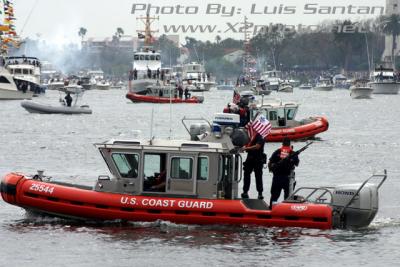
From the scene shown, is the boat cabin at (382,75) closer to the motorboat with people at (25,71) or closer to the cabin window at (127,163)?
the motorboat with people at (25,71)

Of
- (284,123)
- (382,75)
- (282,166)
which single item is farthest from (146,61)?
(282,166)

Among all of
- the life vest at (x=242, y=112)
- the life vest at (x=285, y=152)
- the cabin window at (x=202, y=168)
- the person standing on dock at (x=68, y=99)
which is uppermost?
the life vest at (x=242, y=112)

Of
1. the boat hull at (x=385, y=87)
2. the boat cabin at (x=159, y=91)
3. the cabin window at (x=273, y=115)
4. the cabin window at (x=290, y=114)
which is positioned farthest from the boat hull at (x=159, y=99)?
the cabin window at (x=273, y=115)

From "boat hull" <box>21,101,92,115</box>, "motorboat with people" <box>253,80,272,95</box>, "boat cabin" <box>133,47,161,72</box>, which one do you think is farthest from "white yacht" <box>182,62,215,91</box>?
"boat hull" <box>21,101,92,115</box>

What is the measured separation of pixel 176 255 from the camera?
2470 cm

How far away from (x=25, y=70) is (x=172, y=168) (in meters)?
103

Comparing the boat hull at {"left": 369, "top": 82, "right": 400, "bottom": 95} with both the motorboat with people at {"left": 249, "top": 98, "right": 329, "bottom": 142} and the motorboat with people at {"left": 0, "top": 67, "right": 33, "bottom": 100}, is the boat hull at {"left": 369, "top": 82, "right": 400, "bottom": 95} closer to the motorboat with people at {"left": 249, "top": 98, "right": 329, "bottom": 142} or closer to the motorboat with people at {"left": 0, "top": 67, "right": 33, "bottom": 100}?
the motorboat with people at {"left": 0, "top": 67, "right": 33, "bottom": 100}

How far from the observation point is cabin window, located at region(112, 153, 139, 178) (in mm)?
26656

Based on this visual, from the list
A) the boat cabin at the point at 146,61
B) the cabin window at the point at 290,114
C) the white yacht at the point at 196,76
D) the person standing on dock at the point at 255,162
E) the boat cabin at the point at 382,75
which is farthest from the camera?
the white yacht at the point at 196,76

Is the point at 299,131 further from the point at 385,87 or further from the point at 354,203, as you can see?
the point at 385,87

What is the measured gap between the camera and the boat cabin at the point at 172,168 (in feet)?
86.9

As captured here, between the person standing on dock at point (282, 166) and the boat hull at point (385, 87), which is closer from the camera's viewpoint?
the person standing on dock at point (282, 166)

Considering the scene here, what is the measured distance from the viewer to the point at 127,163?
26.7 m

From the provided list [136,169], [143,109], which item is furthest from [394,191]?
[143,109]
